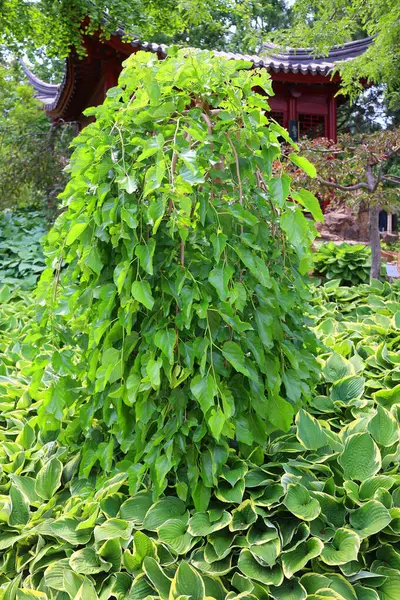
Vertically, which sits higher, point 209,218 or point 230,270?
point 209,218

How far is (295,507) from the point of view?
145 centimetres

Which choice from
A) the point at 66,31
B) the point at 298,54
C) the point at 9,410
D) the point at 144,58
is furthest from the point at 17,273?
the point at 298,54

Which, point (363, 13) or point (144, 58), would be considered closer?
point (144, 58)

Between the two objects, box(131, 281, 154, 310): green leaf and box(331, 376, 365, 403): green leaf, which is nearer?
box(131, 281, 154, 310): green leaf

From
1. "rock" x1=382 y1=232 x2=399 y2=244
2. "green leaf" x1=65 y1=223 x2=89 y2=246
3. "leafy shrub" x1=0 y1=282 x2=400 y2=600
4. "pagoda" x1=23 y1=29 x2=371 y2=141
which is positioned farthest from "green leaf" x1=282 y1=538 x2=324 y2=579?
"rock" x1=382 y1=232 x2=399 y2=244

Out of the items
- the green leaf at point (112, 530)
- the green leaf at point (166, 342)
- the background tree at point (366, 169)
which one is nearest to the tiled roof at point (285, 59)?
the background tree at point (366, 169)

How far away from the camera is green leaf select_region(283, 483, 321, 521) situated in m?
1.42

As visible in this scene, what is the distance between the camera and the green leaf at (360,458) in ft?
5.24

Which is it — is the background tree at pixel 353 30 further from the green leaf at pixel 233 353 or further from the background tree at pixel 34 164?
the green leaf at pixel 233 353

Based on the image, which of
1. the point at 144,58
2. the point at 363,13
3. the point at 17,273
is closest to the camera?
the point at 144,58

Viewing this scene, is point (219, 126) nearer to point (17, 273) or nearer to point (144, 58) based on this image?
point (144, 58)

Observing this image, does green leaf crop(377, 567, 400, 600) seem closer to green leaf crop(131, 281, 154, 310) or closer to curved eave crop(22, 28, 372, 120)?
green leaf crop(131, 281, 154, 310)

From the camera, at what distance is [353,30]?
5160mm

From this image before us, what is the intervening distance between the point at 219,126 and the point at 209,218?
29cm
